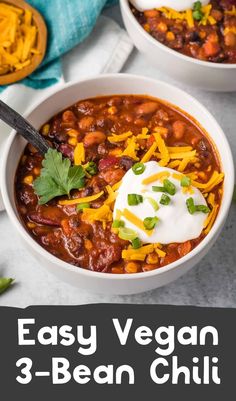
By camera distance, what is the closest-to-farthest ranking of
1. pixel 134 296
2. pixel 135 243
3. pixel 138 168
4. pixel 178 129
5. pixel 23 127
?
pixel 135 243 → pixel 138 168 → pixel 23 127 → pixel 178 129 → pixel 134 296

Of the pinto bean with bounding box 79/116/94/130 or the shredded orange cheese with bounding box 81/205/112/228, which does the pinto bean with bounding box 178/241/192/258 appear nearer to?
the shredded orange cheese with bounding box 81/205/112/228

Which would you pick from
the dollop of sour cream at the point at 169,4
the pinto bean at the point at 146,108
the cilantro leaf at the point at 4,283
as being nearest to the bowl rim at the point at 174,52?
the dollop of sour cream at the point at 169,4

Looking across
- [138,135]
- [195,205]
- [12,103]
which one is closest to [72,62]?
[12,103]

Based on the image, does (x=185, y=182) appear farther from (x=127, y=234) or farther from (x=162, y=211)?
(x=127, y=234)

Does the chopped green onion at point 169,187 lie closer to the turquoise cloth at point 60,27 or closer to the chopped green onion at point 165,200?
the chopped green onion at point 165,200

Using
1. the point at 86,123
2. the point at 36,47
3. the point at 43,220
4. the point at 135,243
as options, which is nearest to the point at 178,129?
the point at 86,123
